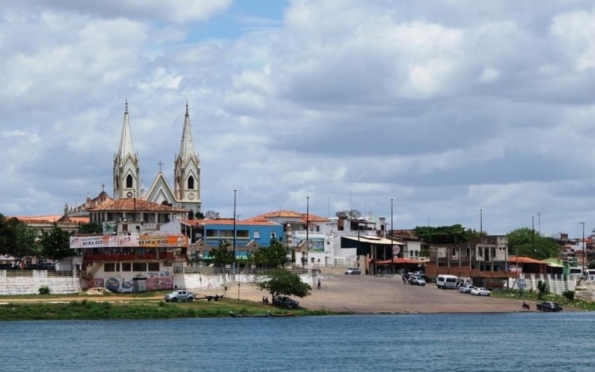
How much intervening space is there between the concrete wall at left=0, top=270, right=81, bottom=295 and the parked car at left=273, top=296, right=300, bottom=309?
20611 mm

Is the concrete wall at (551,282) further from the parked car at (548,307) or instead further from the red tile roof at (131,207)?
the red tile roof at (131,207)

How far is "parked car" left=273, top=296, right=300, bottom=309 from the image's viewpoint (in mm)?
118375

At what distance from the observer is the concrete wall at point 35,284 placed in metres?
122

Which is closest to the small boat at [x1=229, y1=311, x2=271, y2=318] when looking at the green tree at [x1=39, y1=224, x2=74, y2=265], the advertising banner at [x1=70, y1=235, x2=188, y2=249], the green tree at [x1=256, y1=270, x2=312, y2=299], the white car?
the green tree at [x1=256, y1=270, x2=312, y2=299]

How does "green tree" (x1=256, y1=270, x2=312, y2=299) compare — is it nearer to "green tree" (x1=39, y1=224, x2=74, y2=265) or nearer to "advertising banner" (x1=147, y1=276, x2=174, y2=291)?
"advertising banner" (x1=147, y1=276, x2=174, y2=291)

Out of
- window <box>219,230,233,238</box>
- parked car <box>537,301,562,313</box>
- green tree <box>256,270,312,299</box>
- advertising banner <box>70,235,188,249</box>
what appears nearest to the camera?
green tree <box>256,270,312,299</box>

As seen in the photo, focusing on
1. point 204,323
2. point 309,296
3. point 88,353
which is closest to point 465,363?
point 88,353

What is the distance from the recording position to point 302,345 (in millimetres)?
88000

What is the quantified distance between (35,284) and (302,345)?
144 feet

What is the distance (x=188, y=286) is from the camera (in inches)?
5084

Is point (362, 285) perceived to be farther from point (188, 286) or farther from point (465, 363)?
point (465, 363)

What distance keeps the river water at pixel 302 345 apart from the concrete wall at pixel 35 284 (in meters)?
16.2

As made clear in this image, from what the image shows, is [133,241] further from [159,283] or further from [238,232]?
[238,232]

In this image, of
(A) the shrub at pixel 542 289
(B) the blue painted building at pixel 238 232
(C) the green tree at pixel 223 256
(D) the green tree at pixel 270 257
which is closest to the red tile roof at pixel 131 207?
(B) the blue painted building at pixel 238 232
